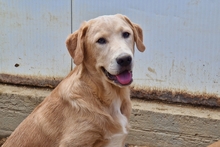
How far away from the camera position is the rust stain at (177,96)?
4.95 meters

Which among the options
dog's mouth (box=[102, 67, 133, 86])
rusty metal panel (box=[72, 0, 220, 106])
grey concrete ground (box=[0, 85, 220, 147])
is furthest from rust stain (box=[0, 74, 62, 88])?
dog's mouth (box=[102, 67, 133, 86])

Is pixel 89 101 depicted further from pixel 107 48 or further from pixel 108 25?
pixel 108 25

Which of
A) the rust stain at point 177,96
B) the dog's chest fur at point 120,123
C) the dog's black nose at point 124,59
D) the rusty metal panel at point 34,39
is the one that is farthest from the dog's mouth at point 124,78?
the rusty metal panel at point 34,39

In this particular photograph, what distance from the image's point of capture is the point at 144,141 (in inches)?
201

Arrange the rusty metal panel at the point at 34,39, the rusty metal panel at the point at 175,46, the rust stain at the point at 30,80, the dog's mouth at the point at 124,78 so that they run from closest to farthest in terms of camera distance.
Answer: the dog's mouth at the point at 124,78
the rusty metal panel at the point at 175,46
the rusty metal panel at the point at 34,39
the rust stain at the point at 30,80

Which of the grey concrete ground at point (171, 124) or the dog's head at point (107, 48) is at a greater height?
the dog's head at point (107, 48)

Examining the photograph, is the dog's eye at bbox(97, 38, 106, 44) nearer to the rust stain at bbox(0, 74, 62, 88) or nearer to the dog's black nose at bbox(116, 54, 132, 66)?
the dog's black nose at bbox(116, 54, 132, 66)


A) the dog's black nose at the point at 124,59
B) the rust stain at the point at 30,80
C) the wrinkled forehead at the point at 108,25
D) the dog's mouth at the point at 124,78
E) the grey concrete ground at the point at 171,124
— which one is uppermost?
the wrinkled forehead at the point at 108,25

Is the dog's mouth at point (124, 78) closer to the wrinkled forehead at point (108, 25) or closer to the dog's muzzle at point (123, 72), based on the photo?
the dog's muzzle at point (123, 72)

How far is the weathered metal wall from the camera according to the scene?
190 inches

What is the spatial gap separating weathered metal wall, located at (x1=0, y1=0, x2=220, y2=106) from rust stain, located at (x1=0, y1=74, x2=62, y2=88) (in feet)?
0.04

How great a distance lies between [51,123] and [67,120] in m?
0.14

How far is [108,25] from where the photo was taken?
3.62 meters

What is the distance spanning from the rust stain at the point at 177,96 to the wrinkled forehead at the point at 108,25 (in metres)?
1.58
